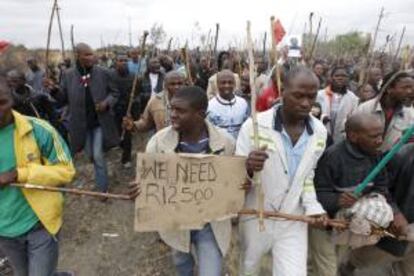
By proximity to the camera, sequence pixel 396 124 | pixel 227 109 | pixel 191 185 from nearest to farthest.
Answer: pixel 191 185, pixel 396 124, pixel 227 109

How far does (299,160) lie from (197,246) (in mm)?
937

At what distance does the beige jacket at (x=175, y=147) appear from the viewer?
3.23m

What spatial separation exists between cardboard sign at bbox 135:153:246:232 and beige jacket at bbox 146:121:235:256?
0.61 feet

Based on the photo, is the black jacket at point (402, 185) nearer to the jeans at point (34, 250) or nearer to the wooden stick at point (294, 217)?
the wooden stick at point (294, 217)

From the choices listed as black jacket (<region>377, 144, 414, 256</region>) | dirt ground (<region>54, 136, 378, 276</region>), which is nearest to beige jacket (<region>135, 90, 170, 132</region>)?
dirt ground (<region>54, 136, 378, 276</region>)

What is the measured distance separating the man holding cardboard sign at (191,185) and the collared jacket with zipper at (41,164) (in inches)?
23.5

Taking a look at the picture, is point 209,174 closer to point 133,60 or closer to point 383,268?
point 383,268

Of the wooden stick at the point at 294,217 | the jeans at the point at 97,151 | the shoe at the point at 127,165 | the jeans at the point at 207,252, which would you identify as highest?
the wooden stick at the point at 294,217

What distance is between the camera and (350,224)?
3051 mm

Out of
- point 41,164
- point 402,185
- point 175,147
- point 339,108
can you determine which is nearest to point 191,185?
point 175,147

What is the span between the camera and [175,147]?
10.6 ft

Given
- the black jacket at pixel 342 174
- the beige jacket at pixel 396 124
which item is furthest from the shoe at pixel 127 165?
the black jacket at pixel 342 174

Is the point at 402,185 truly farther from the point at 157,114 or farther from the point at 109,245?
the point at 109,245

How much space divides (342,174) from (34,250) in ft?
7.08
